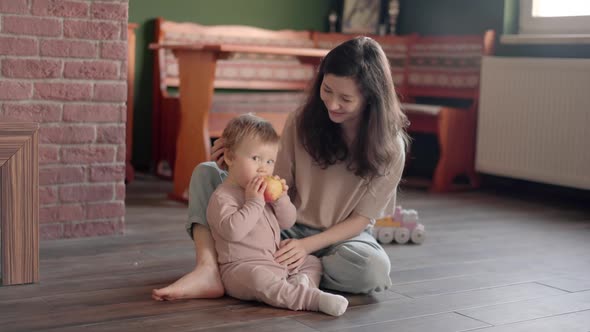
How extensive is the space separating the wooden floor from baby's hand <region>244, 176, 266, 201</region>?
0.29m

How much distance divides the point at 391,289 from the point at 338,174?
0.37 metres

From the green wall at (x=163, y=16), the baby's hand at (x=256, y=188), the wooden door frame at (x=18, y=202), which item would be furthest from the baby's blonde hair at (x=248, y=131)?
the green wall at (x=163, y=16)

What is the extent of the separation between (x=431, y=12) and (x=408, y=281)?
304cm

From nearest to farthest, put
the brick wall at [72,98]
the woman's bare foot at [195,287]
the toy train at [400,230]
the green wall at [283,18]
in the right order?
the woman's bare foot at [195,287], the brick wall at [72,98], the toy train at [400,230], the green wall at [283,18]

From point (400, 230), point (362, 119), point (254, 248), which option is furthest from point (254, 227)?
point (400, 230)

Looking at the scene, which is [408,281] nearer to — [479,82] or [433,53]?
[479,82]

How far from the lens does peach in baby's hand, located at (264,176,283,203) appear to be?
2.05 metres

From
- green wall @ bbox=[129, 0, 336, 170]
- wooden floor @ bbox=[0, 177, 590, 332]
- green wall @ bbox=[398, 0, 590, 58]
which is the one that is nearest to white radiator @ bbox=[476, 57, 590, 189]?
green wall @ bbox=[398, 0, 590, 58]

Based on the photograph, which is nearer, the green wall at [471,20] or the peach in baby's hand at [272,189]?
the peach in baby's hand at [272,189]

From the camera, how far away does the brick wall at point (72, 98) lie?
9.00ft

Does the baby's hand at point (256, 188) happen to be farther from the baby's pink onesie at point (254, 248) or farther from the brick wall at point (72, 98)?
the brick wall at point (72, 98)

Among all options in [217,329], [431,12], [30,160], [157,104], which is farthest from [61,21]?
[431,12]

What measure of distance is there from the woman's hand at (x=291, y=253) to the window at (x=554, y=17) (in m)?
2.62

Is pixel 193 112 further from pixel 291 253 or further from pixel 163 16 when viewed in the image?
pixel 291 253
